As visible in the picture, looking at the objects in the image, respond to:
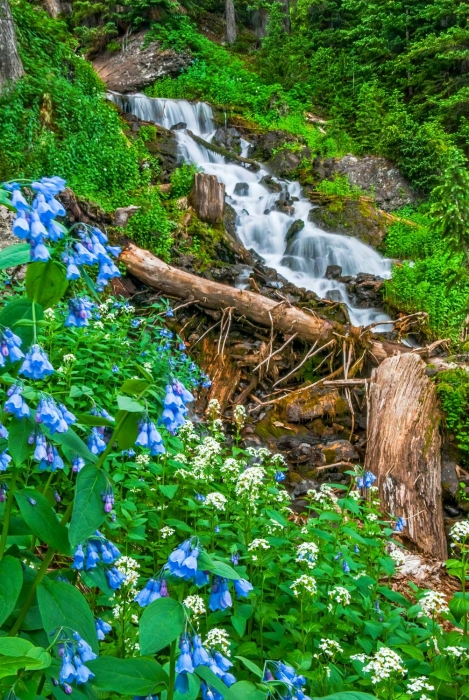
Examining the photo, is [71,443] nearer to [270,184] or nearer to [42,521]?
[42,521]

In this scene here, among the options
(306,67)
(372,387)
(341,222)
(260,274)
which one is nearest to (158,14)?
(306,67)

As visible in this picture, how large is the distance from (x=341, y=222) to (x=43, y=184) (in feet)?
34.6

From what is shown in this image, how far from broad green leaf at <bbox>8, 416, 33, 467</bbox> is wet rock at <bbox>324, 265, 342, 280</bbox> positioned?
8869mm

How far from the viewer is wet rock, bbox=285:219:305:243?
10352mm

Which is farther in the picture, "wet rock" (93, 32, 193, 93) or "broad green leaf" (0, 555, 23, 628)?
"wet rock" (93, 32, 193, 93)

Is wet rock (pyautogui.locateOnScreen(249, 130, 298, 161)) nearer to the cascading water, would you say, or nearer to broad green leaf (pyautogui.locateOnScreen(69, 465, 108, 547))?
the cascading water

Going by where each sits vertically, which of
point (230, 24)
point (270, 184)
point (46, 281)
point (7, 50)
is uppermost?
point (230, 24)

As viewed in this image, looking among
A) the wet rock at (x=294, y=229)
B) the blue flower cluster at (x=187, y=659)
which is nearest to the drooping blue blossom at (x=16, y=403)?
the blue flower cluster at (x=187, y=659)

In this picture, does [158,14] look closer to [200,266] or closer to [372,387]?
[200,266]

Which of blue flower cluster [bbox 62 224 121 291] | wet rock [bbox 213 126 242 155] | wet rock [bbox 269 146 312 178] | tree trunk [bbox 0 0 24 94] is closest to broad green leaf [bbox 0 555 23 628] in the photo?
blue flower cluster [bbox 62 224 121 291]

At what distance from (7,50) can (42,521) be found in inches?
332

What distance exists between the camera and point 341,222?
36.5ft

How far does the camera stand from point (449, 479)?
5316 mm

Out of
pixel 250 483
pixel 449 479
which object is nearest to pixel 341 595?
pixel 250 483
